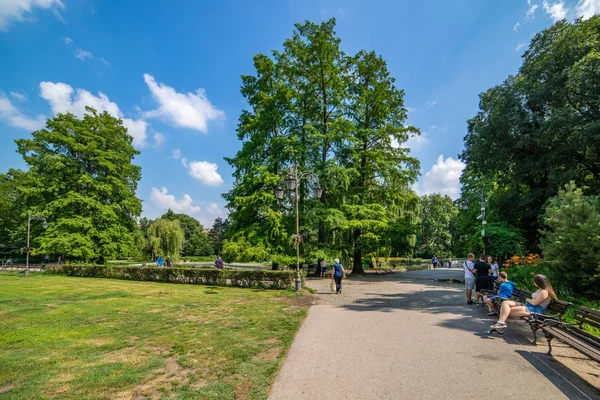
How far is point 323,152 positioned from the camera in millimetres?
21594

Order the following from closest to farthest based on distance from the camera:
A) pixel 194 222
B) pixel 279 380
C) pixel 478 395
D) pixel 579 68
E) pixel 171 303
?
pixel 478 395, pixel 279 380, pixel 171 303, pixel 579 68, pixel 194 222

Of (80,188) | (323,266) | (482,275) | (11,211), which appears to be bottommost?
(323,266)

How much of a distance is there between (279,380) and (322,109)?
2055cm

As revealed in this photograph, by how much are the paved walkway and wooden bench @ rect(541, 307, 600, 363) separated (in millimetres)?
423

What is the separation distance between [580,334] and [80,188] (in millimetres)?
36559

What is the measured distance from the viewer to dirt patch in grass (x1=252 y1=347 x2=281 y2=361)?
5020 millimetres

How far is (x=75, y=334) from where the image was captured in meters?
6.63

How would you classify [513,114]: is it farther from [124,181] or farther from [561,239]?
[124,181]

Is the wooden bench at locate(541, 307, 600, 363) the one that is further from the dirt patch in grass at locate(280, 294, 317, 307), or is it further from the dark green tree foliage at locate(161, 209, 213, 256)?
the dark green tree foliage at locate(161, 209, 213, 256)

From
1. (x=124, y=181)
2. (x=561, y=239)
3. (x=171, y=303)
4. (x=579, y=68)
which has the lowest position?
(x=171, y=303)

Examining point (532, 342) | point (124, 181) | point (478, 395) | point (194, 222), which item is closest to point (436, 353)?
point (478, 395)

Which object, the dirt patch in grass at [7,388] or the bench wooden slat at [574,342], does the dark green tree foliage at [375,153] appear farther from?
the dirt patch in grass at [7,388]

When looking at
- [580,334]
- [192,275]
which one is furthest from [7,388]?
[192,275]

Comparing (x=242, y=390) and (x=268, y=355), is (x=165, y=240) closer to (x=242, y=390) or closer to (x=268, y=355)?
(x=268, y=355)
